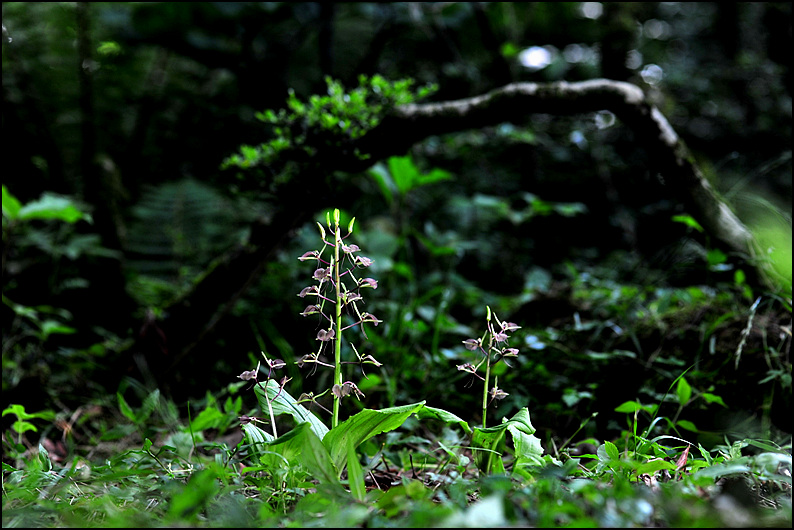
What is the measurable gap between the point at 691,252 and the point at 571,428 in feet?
4.49

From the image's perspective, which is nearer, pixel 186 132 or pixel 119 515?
pixel 119 515

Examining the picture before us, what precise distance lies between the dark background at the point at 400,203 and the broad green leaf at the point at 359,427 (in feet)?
2.02

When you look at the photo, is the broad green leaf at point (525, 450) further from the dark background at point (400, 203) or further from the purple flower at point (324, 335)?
the dark background at point (400, 203)

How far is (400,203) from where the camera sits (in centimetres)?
365

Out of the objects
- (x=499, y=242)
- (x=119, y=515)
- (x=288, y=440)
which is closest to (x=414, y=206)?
(x=499, y=242)

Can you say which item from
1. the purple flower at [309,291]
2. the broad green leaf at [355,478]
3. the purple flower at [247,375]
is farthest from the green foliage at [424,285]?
the purple flower at [309,291]

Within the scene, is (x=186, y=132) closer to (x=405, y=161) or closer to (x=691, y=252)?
(x=405, y=161)

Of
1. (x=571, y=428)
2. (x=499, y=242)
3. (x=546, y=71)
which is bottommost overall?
(x=571, y=428)

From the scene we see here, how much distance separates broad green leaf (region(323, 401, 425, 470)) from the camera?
1.15 meters

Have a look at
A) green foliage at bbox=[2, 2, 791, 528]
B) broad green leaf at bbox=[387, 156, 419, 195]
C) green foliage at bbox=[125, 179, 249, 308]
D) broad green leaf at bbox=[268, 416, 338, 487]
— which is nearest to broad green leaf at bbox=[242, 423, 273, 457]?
green foliage at bbox=[2, 2, 791, 528]

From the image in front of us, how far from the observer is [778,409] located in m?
1.83

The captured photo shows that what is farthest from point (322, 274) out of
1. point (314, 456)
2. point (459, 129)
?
point (459, 129)

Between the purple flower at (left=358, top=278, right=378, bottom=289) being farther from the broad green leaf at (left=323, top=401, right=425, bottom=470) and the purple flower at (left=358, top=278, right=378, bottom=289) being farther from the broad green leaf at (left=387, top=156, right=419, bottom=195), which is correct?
the broad green leaf at (left=387, top=156, right=419, bottom=195)

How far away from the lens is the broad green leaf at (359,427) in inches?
45.3
